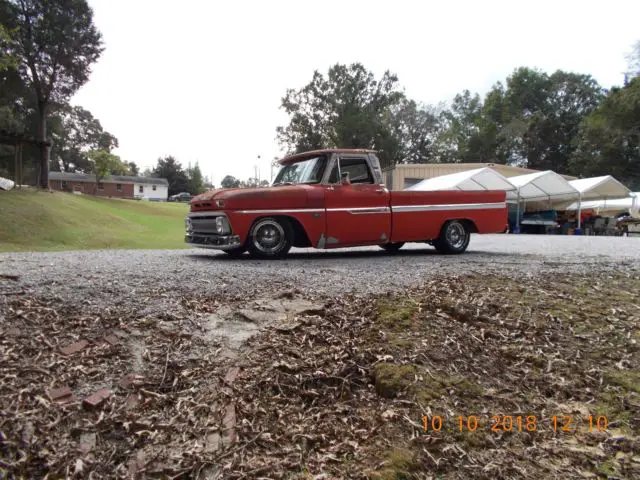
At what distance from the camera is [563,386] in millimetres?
3410

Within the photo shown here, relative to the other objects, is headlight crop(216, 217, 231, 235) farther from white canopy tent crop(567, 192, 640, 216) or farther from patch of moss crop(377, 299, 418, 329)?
white canopy tent crop(567, 192, 640, 216)

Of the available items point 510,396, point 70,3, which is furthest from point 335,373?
point 70,3

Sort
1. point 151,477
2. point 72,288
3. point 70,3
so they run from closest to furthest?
point 151,477
point 72,288
point 70,3

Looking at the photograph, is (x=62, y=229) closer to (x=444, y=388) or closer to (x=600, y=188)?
(x=444, y=388)

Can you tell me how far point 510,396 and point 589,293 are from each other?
246 cm

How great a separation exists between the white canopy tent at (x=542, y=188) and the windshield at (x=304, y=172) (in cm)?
1852

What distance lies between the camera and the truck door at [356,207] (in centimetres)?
763

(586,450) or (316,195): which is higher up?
(316,195)

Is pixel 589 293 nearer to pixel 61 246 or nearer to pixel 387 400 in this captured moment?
pixel 387 400

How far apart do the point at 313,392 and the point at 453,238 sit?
6504 millimetres

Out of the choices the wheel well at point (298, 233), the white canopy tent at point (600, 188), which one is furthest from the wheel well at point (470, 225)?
the white canopy tent at point (600, 188)

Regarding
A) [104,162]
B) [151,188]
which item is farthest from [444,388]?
[151,188]

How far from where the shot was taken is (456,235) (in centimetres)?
902

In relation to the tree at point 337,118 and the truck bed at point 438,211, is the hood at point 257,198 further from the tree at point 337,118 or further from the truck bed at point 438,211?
the tree at point 337,118
